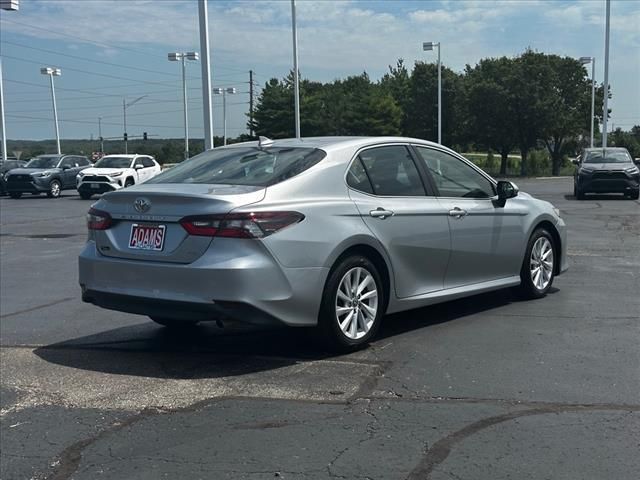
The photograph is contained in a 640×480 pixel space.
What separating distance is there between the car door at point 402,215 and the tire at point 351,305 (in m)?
0.29

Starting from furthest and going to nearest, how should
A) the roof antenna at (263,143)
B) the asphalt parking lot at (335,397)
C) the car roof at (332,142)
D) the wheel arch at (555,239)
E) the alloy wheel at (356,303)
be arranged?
1. the wheel arch at (555,239)
2. the roof antenna at (263,143)
3. the car roof at (332,142)
4. the alloy wheel at (356,303)
5. the asphalt parking lot at (335,397)

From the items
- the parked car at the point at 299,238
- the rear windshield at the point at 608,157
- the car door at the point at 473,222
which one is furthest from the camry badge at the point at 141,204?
the rear windshield at the point at 608,157

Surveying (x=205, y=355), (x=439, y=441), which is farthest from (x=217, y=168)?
(x=439, y=441)

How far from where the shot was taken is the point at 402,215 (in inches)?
251

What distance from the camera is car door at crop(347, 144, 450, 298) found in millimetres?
6211

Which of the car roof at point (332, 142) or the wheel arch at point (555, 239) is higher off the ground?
the car roof at point (332, 142)

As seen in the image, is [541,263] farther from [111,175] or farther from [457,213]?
[111,175]

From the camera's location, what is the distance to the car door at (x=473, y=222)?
273 inches

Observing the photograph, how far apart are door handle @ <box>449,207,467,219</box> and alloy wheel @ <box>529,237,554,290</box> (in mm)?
1256

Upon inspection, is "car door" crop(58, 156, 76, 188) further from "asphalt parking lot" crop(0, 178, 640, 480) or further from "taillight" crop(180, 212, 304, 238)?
"taillight" crop(180, 212, 304, 238)

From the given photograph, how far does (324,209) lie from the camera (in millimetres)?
5781

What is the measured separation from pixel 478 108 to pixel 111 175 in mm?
31983

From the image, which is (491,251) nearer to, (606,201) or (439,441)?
(439,441)

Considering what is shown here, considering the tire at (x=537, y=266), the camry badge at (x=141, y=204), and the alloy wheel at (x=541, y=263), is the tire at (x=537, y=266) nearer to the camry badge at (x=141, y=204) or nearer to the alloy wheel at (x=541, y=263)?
the alloy wheel at (x=541, y=263)
